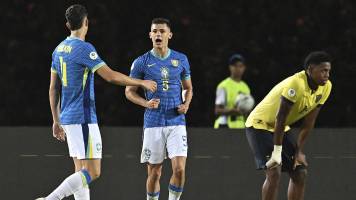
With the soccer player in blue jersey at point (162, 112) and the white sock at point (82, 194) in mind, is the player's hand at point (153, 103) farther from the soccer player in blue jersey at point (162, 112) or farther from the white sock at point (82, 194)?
the white sock at point (82, 194)

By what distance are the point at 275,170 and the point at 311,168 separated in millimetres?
1115

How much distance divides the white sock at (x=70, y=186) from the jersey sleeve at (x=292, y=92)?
1.45 meters

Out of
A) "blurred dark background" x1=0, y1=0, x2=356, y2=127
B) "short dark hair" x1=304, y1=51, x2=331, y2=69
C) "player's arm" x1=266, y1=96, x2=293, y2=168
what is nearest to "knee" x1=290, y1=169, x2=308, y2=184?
"player's arm" x1=266, y1=96, x2=293, y2=168

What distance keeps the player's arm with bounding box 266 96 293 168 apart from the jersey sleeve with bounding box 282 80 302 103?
0.02 metres

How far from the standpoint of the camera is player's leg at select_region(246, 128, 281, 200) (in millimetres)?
6438

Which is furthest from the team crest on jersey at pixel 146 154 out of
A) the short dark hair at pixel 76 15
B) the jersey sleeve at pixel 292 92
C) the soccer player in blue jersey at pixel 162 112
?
the short dark hair at pixel 76 15

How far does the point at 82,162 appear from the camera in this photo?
602cm

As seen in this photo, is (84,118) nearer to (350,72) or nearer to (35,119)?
(35,119)

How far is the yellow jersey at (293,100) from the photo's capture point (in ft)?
20.5

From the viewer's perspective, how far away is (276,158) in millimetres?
6332

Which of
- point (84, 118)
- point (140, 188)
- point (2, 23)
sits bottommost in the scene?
point (140, 188)

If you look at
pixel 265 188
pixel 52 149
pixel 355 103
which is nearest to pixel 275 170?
pixel 265 188

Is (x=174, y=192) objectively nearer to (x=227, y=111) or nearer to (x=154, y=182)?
(x=154, y=182)

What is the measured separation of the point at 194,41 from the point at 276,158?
15.4ft
